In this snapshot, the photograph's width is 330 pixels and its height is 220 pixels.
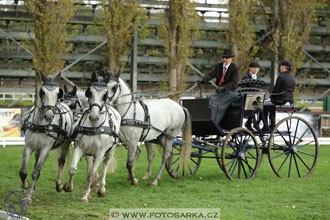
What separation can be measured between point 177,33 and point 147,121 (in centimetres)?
1307

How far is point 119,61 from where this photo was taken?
22.7 meters

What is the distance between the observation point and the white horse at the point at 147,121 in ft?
32.8

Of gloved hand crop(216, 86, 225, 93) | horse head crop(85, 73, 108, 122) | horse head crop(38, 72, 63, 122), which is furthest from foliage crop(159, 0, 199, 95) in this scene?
horse head crop(38, 72, 63, 122)

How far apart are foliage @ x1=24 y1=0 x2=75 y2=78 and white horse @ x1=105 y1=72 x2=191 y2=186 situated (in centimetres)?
1031

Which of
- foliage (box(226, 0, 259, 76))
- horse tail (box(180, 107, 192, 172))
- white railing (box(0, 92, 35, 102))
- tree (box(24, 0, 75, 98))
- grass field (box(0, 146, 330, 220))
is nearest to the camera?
grass field (box(0, 146, 330, 220))

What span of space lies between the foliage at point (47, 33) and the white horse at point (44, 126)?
476 inches

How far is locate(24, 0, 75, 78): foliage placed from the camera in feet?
67.8

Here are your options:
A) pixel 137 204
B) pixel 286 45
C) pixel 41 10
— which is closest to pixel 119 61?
pixel 41 10

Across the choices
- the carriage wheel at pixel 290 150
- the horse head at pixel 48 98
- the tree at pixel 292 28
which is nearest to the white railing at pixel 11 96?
the tree at pixel 292 28

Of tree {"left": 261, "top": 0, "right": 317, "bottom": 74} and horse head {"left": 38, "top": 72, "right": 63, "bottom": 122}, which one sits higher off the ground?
tree {"left": 261, "top": 0, "right": 317, "bottom": 74}

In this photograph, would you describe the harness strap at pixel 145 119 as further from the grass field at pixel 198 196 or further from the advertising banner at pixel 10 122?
Answer: the advertising banner at pixel 10 122

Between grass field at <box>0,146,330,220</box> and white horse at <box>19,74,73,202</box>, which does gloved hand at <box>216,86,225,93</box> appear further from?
white horse at <box>19,74,73,202</box>

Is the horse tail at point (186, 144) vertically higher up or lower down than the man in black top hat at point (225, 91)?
lower down

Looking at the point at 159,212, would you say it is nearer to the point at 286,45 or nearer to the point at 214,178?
the point at 214,178
